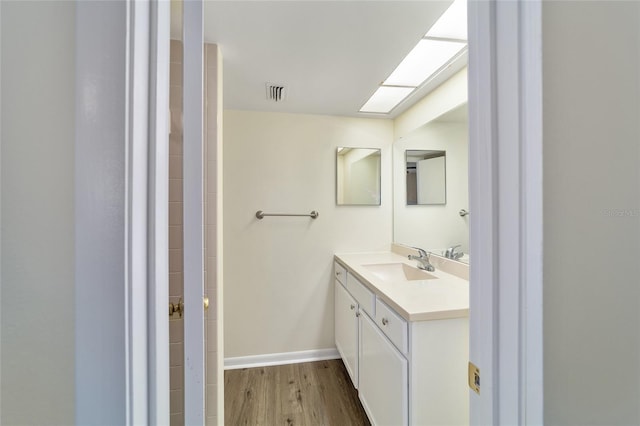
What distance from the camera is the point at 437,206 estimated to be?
1.78 metres

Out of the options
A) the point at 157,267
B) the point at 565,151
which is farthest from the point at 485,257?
the point at 157,267

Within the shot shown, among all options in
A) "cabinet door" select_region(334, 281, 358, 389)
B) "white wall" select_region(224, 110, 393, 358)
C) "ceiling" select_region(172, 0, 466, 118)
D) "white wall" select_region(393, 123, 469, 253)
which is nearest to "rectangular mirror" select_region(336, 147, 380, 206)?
"white wall" select_region(224, 110, 393, 358)

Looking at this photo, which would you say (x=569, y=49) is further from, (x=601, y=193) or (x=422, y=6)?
(x=422, y=6)

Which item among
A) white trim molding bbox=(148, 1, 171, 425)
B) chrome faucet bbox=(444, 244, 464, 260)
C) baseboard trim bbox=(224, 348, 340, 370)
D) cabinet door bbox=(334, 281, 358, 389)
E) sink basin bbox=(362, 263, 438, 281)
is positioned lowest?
baseboard trim bbox=(224, 348, 340, 370)

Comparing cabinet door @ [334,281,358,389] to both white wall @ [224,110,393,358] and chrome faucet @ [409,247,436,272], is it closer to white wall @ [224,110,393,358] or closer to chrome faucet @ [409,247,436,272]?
white wall @ [224,110,393,358]

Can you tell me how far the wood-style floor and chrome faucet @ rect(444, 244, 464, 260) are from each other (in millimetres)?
1156

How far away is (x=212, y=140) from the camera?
1310 mm

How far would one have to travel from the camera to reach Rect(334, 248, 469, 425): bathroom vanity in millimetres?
1031

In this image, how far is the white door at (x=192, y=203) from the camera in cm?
42

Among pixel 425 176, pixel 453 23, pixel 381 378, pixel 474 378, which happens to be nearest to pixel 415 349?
pixel 381 378

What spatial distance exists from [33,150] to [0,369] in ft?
0.99

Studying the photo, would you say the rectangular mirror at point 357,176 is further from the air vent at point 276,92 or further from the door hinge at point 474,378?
the door hinge at point 474,378

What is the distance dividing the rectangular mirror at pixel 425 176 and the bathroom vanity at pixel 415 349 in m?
0.51

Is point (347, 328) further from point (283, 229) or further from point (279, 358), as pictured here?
point (283, 229)
